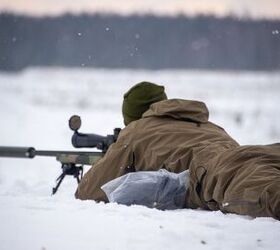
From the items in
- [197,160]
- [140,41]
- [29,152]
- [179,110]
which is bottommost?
[140,41]

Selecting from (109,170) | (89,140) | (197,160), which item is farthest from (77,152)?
(197,160)

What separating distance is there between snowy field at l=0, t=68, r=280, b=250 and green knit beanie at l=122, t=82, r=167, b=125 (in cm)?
86

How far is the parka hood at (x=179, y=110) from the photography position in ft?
18.1

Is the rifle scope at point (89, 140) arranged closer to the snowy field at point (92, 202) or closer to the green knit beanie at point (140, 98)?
the green knit beanie at point (140, 98)

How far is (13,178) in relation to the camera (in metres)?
10.6

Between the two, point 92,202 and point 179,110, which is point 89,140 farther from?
point 92,202

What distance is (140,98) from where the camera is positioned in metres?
5.93

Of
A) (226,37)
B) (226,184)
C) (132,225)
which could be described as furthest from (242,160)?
(226,37)

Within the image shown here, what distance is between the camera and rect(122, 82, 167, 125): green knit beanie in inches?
233

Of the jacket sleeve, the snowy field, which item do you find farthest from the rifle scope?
the jacket sleeve

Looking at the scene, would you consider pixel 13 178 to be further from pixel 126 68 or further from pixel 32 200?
pixel 126 68

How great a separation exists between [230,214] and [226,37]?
59.4 metres

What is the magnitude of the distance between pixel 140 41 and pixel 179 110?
60.3 metres

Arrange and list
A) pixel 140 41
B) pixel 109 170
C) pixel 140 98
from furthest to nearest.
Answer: pixel 140 41 < pixel 140 98 < pixel 109 170
